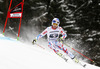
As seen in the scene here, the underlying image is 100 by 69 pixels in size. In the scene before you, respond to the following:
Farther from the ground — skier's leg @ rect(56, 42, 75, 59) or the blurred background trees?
the blurred background trees

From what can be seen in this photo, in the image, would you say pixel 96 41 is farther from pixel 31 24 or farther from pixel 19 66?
pixel 19 66

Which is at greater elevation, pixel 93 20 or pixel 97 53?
pixel 93 20

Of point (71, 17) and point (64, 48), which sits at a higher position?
point (71, 17)

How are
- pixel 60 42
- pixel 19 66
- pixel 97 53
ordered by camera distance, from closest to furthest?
pixel 19 66 → pixel 60 42 → pixel 97 53

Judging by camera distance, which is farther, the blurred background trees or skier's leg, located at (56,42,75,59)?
the blurred background trees

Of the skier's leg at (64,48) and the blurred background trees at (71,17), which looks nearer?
the skier's leg at (64,48)

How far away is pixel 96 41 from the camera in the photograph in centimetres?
1770

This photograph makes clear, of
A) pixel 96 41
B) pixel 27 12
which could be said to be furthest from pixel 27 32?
pixel 96 41

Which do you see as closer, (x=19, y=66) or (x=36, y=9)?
(x=19, y=66)

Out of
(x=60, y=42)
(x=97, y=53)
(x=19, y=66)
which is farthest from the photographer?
(x=97, y=53)

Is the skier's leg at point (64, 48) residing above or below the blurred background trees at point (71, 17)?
below

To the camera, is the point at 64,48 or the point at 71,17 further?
the point at 71,17

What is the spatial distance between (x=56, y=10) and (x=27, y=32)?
173 inches

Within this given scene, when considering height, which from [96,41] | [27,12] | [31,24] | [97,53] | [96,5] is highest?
[96,5]
